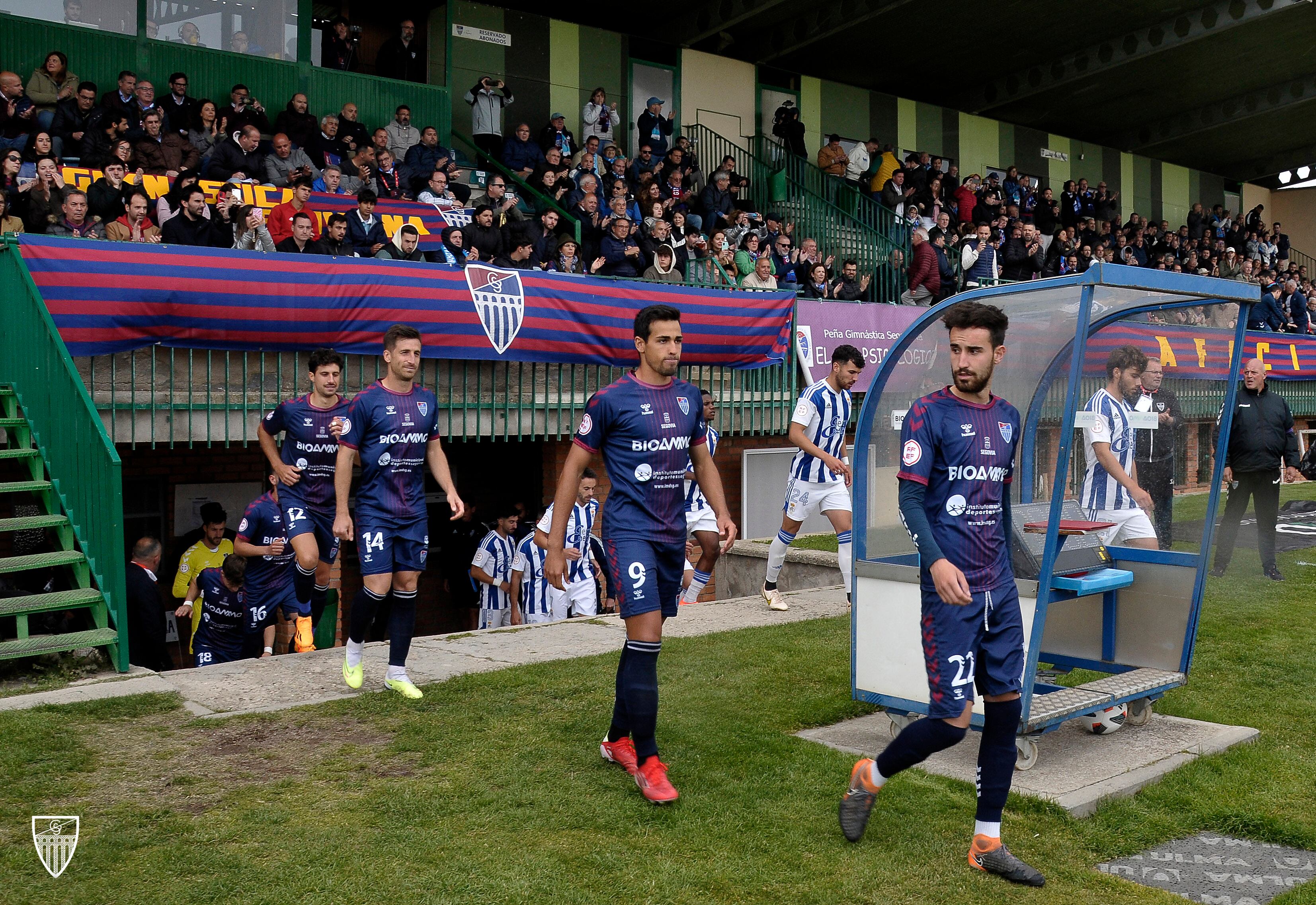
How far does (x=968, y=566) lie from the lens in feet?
14.1

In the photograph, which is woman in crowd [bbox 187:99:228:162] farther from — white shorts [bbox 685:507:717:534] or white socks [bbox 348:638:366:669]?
white socks [bbox 348:638:366:669]

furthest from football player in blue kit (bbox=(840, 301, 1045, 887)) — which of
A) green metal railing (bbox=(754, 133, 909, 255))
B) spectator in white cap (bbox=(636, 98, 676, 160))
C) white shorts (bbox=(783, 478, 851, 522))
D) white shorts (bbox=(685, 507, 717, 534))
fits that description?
green metal railing (bbox=(754, 133, 909, 255))

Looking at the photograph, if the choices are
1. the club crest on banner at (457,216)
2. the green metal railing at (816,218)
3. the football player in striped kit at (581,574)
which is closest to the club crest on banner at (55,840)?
the football player in striped kit at (581,574)

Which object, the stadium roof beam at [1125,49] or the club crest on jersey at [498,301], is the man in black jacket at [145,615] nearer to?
the club crest on jersey at [498,301]

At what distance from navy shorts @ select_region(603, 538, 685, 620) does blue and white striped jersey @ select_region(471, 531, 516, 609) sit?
624cm

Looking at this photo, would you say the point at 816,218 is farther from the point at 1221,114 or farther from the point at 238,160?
the point at 1221,114

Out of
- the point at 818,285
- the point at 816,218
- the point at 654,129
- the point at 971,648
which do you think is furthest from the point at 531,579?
the point at 816,218

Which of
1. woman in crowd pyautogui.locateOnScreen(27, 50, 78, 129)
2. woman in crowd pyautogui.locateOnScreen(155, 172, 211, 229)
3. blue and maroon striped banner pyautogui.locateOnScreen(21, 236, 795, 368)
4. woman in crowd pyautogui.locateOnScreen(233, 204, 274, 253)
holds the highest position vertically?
woman in crowd pyautogui.locateOnScreen(27, 50, 78, 129)

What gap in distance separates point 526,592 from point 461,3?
39.0 feet

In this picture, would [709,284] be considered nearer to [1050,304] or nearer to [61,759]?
[1050,304]

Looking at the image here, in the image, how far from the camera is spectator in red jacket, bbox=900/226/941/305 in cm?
1764

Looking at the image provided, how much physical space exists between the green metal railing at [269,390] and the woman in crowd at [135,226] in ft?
5.31

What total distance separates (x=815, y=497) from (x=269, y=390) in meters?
4.83

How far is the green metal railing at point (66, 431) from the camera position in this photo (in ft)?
22.1
